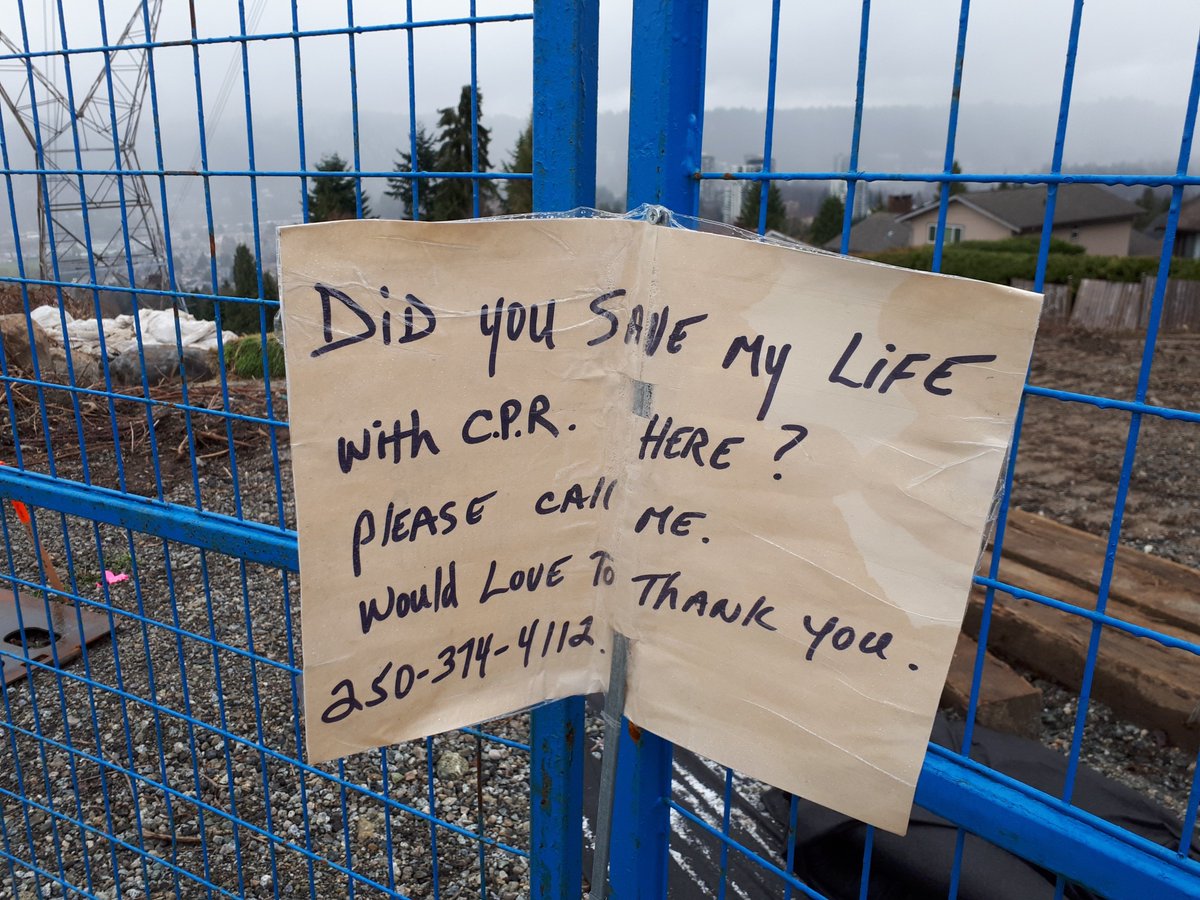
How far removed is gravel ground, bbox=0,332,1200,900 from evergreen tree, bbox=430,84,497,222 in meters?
0.69

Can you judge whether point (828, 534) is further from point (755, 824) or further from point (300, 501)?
point (755, 824)

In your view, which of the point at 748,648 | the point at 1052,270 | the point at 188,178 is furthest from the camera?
the point at 1052,270

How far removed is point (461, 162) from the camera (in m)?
1.66

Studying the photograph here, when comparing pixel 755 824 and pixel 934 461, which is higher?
pixel 934 461

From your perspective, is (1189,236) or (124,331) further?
(1189,236)

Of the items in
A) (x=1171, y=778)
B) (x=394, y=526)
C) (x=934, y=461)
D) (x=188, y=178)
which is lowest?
(x=1171, y=778)

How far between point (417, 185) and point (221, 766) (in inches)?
118

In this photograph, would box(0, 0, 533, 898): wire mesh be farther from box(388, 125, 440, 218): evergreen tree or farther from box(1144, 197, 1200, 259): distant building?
box(1144, 197, 1200, 259): distant building

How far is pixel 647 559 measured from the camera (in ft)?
4.24

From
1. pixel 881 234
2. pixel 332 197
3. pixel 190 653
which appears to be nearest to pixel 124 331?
pixel 190 653

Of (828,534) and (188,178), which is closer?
(828,534)

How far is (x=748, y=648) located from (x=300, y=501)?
0.64 meters

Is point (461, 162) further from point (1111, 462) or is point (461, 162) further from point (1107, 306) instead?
point (1107, 306)

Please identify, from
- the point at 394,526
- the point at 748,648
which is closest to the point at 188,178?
the point at 394,526
